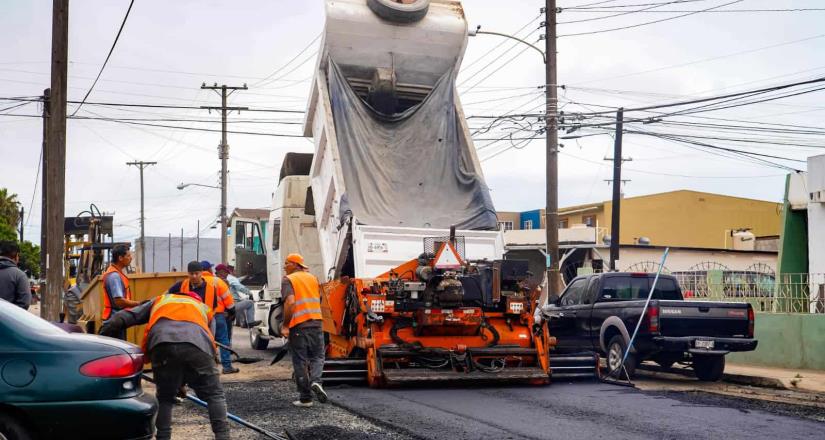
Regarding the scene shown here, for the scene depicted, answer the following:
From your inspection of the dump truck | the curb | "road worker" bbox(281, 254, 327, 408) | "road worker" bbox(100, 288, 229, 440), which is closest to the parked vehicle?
"road worker" bbox(100, 288, 229, 440)

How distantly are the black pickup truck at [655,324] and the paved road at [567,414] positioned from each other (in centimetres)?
149

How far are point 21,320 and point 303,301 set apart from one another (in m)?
4.63

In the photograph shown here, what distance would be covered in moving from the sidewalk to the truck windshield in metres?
1.47

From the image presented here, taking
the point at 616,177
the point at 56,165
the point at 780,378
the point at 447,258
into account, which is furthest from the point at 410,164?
the point at 616,177

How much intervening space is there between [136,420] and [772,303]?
1338 centimetres

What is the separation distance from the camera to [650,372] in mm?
14875

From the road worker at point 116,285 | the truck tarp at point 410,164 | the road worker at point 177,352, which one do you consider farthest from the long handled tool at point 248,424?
the truck tarp at point 410,164

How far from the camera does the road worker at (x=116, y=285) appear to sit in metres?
9.95

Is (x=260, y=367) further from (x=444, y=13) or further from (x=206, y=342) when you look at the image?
(x=206, y=342)

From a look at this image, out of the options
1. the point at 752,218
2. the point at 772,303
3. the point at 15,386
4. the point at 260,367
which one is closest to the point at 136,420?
the point at 15,386

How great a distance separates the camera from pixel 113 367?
19.2 ft

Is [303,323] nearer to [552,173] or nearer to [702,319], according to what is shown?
[702,319]

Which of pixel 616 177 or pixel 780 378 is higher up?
pixel 616 177

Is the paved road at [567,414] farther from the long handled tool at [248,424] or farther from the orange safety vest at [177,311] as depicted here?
the orange safety vest at [177,311]
